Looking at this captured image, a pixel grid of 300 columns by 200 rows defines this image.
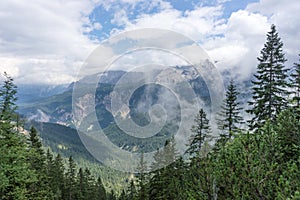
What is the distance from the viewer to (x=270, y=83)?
73.9ft

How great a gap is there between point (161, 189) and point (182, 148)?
34.3 ft

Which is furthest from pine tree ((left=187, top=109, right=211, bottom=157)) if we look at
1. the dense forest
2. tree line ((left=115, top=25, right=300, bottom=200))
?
tree line ((left=115, top=25, right=300, bottom=200))

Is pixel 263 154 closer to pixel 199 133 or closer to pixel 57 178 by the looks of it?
pixel 199 133

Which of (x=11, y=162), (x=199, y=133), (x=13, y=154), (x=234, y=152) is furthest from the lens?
(x=199, y=133)

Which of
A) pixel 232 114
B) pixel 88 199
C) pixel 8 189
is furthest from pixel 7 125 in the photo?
pixel 88 199

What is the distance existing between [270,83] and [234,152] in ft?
56.5

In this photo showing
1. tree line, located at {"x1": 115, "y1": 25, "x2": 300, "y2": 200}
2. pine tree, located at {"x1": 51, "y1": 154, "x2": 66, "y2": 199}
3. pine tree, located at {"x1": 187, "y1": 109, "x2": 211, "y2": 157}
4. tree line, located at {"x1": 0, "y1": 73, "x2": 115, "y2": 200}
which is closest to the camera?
tree line, located at {"x1": 115, "y1": 25, "x2": 300, "y2": 200}

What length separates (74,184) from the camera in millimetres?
50000

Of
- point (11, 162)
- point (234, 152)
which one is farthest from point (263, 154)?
point (11, 162)

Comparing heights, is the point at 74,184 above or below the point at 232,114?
below

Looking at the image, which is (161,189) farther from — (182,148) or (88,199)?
(88,199)

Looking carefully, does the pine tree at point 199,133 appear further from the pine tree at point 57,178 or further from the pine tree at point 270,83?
the pine tree at point 57,178

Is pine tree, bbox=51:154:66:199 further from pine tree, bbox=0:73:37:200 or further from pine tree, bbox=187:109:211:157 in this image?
pine tree, bbox=187:109:211:157

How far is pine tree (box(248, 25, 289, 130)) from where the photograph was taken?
72.8ft
